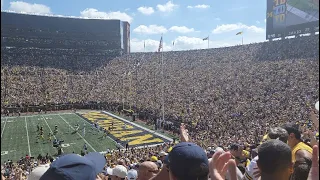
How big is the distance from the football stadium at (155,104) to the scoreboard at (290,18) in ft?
0.43

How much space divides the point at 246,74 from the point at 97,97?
1960 centimetres

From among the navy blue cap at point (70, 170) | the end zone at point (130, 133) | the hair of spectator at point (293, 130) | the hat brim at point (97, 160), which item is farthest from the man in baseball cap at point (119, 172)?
the end zone at point (130, 133)

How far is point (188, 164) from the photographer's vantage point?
2.18 meters

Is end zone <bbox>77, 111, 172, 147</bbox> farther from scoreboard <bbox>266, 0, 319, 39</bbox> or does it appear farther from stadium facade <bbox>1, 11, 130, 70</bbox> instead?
stadium facade <bbox>1, 11, 130, 70</bbox>

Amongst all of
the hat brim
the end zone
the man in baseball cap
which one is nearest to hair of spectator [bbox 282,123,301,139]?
the man in baseball cap

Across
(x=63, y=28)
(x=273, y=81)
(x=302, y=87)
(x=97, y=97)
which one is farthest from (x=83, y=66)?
(x=302, y=87)

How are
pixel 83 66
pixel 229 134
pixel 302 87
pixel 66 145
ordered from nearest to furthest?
pixel 229 134, pixel 66 145, pixel 302 87, pixel 83 66

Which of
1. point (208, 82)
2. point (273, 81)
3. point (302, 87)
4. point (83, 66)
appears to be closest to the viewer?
point (302, 87)

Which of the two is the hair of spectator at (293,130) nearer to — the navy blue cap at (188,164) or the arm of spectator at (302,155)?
the arm of spectator at (302,155)

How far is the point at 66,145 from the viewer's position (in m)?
22.0

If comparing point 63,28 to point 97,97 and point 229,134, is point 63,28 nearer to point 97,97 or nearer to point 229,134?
point 97,97

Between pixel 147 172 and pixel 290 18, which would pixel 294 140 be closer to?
pixel 147 172

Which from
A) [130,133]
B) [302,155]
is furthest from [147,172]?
[130,133]

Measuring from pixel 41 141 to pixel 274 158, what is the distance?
22963 mm
